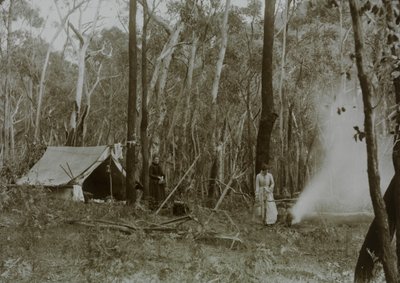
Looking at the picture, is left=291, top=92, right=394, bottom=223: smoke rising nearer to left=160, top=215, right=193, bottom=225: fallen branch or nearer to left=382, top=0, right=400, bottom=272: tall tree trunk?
left=160, top=215, right=193, bottom=225: fallen branch

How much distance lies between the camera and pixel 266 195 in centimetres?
1145

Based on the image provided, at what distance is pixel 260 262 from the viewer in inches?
283

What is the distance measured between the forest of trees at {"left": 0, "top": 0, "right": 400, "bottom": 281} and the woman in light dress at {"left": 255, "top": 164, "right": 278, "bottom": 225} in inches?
29.3

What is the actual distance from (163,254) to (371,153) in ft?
12.1

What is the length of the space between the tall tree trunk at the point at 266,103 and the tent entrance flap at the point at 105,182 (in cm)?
559

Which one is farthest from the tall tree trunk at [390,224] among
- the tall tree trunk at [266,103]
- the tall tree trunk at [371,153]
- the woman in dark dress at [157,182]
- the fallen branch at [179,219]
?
the woman in dark dress at [157,182]

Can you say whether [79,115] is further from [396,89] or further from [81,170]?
[396,89]

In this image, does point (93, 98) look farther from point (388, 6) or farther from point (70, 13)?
point (388, 6)

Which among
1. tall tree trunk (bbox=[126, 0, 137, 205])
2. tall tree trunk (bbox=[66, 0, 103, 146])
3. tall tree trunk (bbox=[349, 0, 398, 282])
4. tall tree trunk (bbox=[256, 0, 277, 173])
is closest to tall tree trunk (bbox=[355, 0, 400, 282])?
tall tree trunk (bbox=[349, 0, 398, 282])

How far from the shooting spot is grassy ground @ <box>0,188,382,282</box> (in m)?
6.71

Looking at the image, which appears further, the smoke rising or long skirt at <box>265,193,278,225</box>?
the smoke rising

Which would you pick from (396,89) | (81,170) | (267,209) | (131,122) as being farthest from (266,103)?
(81,170)

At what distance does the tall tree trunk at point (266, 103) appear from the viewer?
39.5ft

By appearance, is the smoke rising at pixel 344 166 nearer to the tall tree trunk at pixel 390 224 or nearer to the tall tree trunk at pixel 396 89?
the tall tree trunk at pixel 390 224
